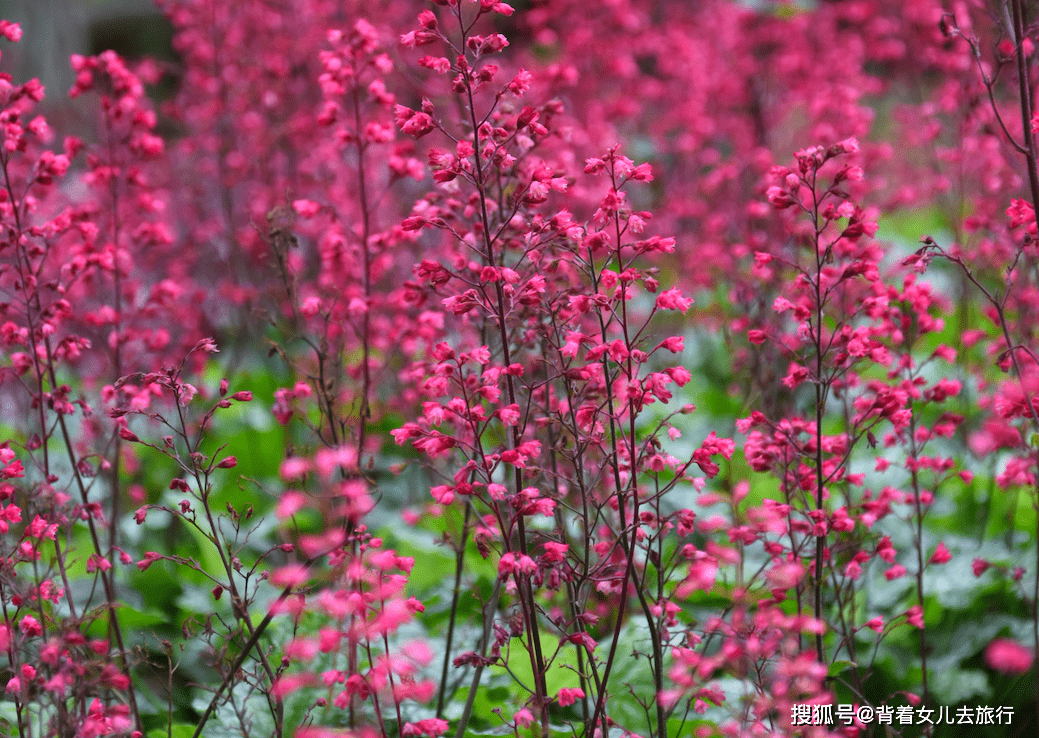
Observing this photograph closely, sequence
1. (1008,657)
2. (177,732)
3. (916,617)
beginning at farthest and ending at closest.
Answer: (177,732)
(916,617)
(1008,657)

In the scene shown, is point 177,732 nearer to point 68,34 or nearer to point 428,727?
point 428,727

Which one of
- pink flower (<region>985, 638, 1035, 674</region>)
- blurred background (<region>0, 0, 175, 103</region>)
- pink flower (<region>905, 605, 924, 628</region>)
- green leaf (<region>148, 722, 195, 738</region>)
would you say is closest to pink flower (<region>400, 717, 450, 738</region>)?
green leaf (<region>148, 722, 195, 738</region>)

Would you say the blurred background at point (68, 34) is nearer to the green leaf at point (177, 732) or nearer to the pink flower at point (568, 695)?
the green leaf at point (177, 732)

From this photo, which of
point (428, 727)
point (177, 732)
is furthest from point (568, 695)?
point (177, 732)

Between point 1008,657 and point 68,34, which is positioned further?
point 68,34

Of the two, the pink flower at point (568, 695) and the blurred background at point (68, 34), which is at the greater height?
the blurred background at point (68, 34)

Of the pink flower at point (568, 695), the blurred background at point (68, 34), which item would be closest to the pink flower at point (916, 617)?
the pink flower at point (568, 695)

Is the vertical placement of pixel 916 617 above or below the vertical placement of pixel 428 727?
above

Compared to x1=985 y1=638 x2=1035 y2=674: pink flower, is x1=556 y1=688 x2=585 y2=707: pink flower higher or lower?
higher

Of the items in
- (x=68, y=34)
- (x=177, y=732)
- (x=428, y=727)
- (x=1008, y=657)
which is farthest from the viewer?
(x=68, y=34)

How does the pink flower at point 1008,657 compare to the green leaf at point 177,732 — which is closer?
the pink flower at point 1008,657

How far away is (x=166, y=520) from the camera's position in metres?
4.34

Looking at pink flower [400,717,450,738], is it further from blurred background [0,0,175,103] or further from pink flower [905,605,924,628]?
blurred background [0,0,175,103]

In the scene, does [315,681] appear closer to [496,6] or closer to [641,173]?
[641,173]
